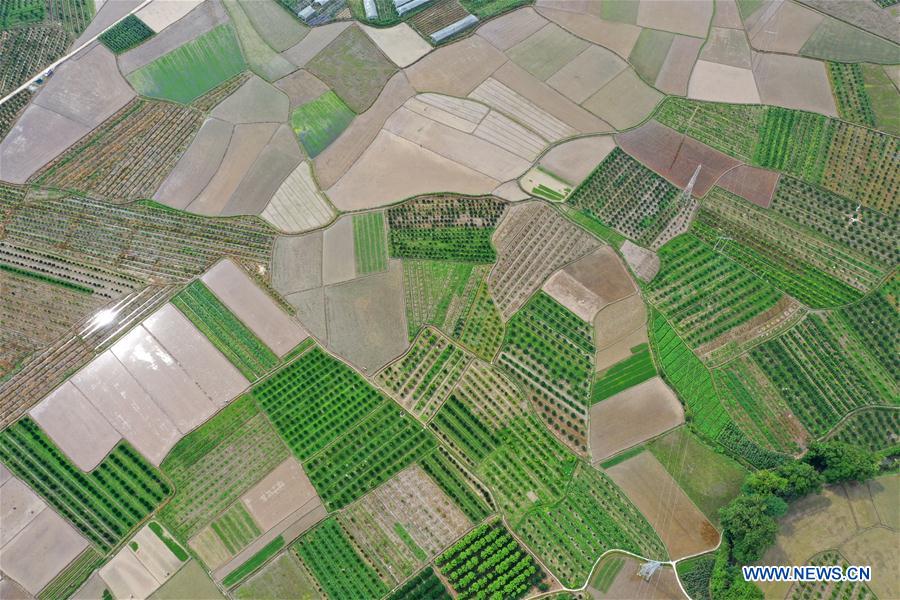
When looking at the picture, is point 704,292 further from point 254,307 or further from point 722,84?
point 254,307

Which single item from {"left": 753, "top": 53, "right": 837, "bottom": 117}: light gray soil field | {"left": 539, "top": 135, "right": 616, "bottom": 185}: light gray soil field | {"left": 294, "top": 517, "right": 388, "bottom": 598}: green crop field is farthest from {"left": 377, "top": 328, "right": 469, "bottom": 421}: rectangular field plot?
{"left": 753, "top": 53, "right": 837, "bottom": 117}: light gray soil field

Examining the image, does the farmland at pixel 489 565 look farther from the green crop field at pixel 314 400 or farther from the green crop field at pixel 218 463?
the green crop field at pixel 218 463

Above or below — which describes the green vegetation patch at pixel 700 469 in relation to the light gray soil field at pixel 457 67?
below

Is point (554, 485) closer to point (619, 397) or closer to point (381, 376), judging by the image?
point (619, 397)

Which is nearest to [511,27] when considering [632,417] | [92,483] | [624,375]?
[624,375]

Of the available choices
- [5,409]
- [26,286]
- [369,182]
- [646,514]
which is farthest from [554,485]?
[26,286]

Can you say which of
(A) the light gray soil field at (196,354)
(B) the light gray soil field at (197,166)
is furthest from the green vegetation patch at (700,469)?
(B) the light gray soil field at (197,166)
